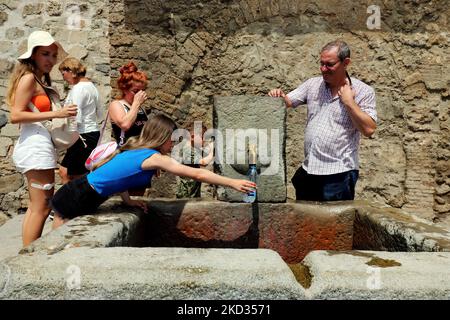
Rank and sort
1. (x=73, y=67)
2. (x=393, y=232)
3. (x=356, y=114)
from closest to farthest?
(x=393, y=232) < (x=356, y=114) < (x=73, y=67)

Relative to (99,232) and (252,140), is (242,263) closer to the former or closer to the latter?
(99,232)

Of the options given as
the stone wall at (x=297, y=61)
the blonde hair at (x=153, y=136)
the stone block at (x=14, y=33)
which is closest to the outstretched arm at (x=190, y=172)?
the blonde hair at (x=153, y=136)

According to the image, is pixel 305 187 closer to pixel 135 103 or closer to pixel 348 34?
pixel 135 103

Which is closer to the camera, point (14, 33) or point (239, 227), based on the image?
point (239, 227)

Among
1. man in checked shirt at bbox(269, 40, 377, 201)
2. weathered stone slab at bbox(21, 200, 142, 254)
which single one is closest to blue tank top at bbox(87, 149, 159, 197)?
weathered stone slab at bbox(21, 200, 142, 254)

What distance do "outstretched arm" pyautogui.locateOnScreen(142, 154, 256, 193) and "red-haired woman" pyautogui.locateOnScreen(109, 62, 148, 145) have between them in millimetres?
1070

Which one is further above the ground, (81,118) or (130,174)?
(81,118)

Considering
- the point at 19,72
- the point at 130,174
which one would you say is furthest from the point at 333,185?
the point at 19,72

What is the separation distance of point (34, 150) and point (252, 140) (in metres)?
1.24

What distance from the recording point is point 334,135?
3.05m

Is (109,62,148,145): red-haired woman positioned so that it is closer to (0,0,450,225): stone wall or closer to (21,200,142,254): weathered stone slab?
(21,200,142,254): weathered stone slab

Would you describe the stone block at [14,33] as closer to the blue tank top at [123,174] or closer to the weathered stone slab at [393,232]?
the blue tank top at [123,174]

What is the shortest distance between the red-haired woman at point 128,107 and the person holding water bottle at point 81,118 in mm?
362
